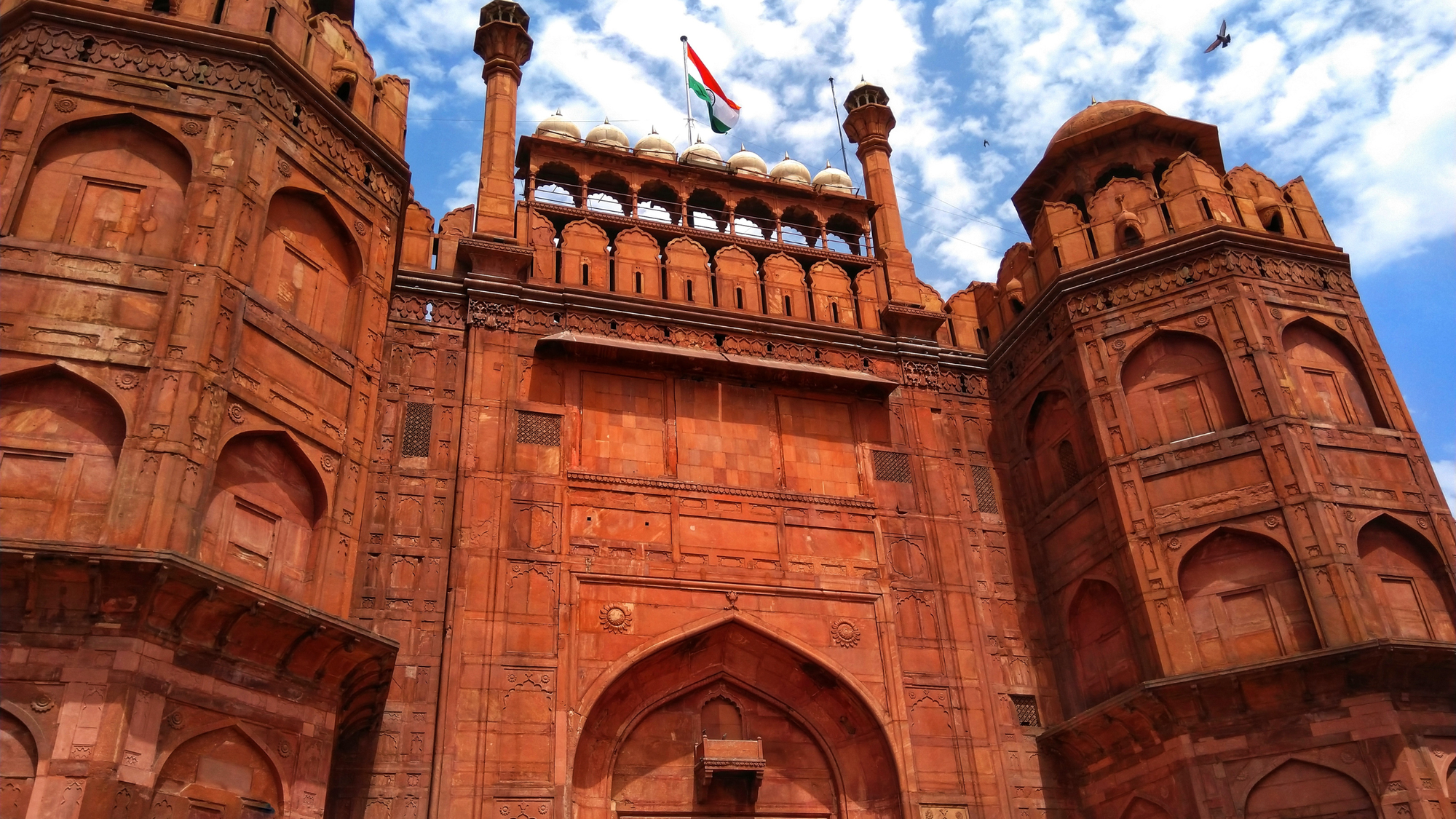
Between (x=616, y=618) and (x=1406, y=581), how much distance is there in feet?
32.6

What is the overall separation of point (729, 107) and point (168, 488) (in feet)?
47.1

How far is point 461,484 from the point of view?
1499cm

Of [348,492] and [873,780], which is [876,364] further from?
[348,492]

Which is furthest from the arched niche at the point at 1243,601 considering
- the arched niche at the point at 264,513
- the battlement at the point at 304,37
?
the battlement at the point at 304,37

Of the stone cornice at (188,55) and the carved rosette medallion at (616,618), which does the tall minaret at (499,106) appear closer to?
the stone cornice at (188,55)

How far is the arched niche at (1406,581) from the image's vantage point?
46.0ft

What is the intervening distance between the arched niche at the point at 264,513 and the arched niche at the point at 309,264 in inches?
68.8

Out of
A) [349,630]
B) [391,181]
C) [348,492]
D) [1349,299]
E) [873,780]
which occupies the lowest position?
[873,780]

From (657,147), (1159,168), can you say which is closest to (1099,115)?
(1159,168)

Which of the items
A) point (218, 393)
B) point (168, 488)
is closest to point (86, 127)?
point (218, 393)

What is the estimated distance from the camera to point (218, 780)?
10492 millimetres

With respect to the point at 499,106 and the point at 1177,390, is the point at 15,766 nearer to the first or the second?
the point at 499,106

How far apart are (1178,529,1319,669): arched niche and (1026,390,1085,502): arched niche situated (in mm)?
2388

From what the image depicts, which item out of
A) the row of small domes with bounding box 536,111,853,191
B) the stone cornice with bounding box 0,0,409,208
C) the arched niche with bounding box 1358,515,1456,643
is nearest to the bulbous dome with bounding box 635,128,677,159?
the row of small domes with bounding box 536,111,853,191
